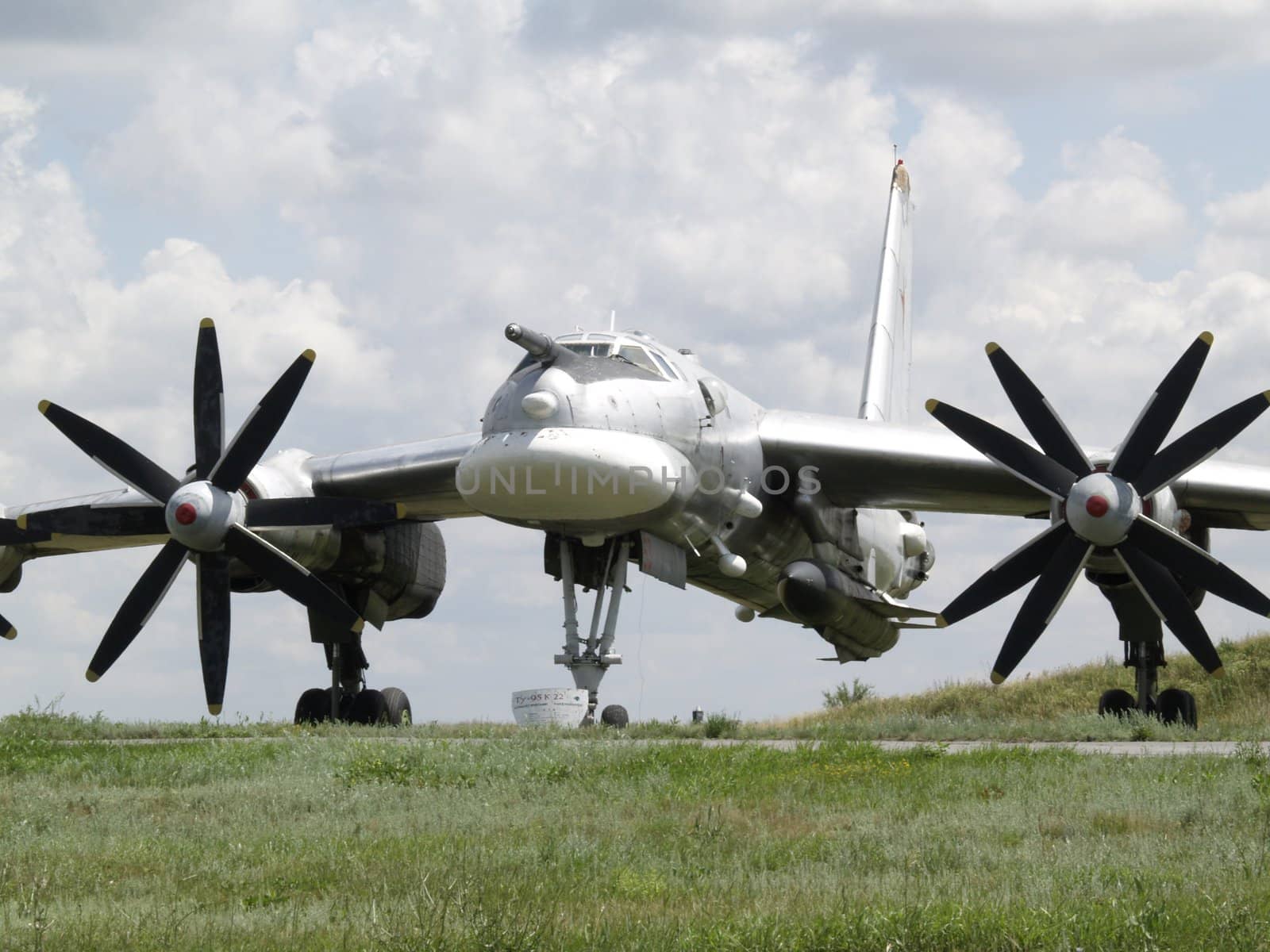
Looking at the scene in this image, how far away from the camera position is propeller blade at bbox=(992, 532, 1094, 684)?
55.3 ft

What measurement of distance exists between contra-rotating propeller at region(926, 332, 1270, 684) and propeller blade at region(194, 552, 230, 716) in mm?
8328

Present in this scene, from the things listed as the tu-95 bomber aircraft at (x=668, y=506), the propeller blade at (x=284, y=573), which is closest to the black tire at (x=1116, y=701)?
the tu-95 bomber aircraft at (x=668, y=506)

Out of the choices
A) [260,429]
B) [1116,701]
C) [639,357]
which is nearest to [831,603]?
[639,357]

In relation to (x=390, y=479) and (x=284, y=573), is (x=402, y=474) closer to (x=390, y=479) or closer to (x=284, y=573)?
(x=390, y=479)

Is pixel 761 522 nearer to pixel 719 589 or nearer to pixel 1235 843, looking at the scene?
pixel 719 589

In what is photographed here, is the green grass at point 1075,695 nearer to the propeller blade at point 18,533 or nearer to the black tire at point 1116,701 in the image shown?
the black tire at point 1116,701

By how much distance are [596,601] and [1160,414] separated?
6.62 meters

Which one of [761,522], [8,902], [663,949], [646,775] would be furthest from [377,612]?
[663,949]

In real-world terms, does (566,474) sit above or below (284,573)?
above

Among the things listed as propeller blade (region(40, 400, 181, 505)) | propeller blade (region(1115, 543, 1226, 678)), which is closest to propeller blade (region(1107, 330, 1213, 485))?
propeller blade (region(1115, 543, 1226, 678))

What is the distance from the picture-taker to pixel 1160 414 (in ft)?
55.8

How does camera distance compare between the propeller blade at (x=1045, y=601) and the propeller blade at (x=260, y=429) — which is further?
the propeller blade at (x=260, y=429)

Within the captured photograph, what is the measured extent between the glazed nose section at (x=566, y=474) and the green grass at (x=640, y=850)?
338 cm

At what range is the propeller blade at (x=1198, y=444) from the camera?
1658cm
